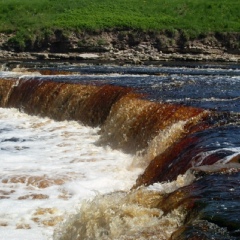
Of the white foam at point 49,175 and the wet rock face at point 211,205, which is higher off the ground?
the wet rock face at point 211,205

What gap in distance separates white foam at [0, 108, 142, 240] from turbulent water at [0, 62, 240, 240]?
0.02 meters

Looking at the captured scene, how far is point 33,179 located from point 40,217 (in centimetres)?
198

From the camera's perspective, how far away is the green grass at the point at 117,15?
42.6m

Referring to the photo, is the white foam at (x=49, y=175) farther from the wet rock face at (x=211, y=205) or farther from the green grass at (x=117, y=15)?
the green grass at (x=117, y=15)

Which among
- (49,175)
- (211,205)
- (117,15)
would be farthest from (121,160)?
(117,15)

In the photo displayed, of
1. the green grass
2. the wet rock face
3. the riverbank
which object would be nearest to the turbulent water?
the wet rock face

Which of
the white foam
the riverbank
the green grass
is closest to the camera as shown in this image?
the white foam

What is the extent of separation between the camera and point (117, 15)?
45312 millimetres

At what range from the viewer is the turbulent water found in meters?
5.82

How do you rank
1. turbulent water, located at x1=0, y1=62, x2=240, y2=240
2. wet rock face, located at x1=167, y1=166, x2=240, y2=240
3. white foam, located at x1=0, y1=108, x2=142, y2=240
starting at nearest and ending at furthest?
wet rock face, located at x1=167, y1=166, x2=240, y2=240
turbulent water, located at x1=0, y1=62, x2=240, y2=240
white foam, located at x1=0, y1=108, x2=142, y2=240

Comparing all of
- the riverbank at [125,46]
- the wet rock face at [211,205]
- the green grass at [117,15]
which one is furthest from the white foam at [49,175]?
the green grass at [117,15]

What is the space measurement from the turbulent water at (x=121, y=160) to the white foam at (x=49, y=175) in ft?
0.06

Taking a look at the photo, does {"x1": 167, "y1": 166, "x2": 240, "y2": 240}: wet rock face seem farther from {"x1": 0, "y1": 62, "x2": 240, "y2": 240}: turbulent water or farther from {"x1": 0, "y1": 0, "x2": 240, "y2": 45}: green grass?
{"x1": 0, "y1": 0, "x2": 240, "y2": 45}: green grass

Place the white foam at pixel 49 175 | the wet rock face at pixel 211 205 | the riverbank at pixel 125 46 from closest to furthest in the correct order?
the wet rock face at pixel 211 205
the white foam at pixel 49 175
the riverbank at pixel 125 46
